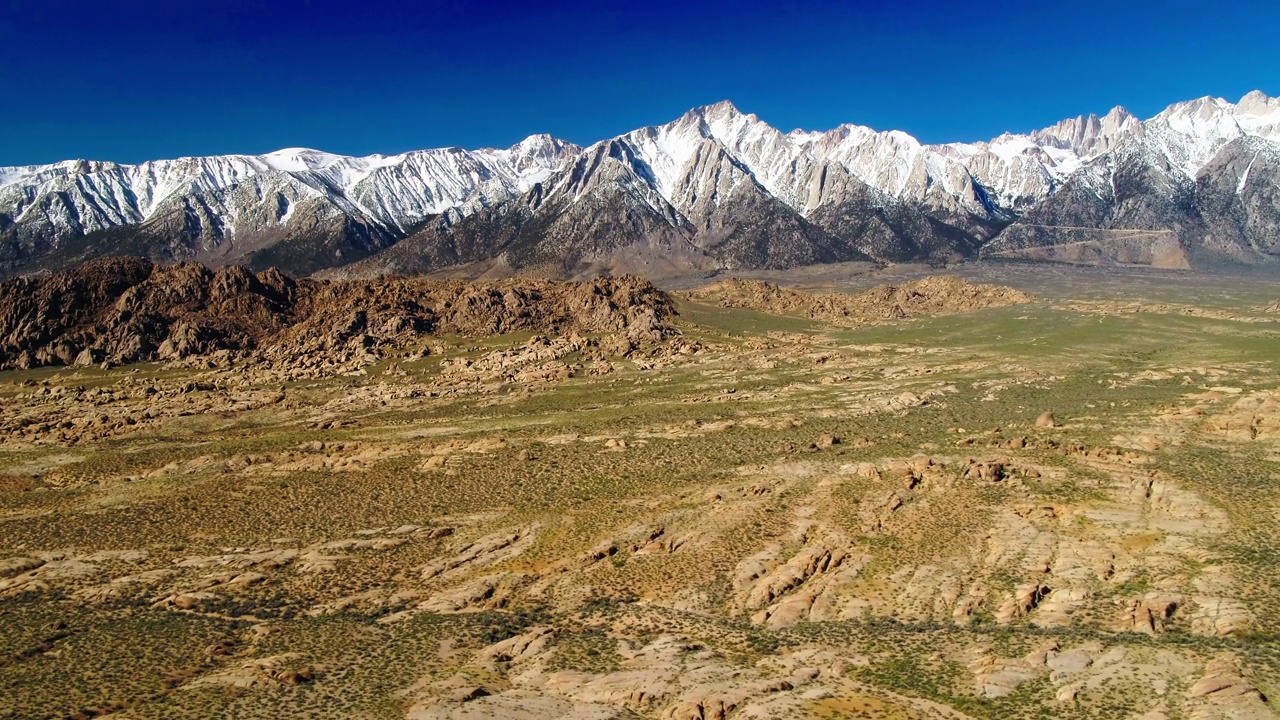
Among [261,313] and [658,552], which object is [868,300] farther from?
[658,552]

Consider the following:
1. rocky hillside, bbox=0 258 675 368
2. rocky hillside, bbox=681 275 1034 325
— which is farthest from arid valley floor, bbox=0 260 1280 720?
rocky hillside, bbox=681 275 1034 325

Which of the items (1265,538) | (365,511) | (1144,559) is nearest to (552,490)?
(365,511)

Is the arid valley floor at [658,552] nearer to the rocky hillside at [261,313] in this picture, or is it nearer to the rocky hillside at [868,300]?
the rocky hillside at [261,313]

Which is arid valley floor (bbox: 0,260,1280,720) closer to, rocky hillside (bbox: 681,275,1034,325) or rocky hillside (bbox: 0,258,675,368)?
rocky hillside (bbox: 0,258,675,368)

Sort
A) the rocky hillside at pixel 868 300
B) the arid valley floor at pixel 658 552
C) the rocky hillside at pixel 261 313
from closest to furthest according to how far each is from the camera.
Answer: the arid valley floor at pixel 658 552 < the rocky hillside at pixel 261 313 < the rocky hillside at pixel 868 300

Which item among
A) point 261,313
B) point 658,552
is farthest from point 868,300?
point 658,552

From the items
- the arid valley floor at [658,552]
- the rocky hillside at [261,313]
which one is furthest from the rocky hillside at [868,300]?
the arid valley floor at [658,552]
